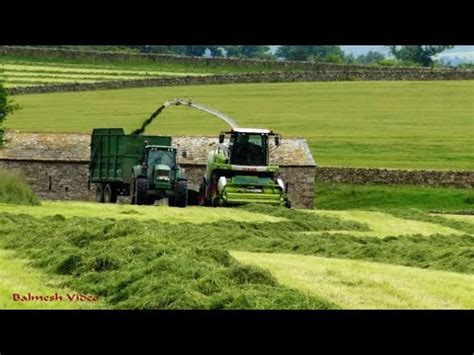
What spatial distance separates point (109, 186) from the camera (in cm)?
3853

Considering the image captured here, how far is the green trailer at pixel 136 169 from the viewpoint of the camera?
1361 inches

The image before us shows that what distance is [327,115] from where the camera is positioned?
239 ft

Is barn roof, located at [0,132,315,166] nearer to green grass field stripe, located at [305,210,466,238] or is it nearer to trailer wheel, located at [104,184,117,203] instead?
trailer wheel, located at [104,184,117,203]

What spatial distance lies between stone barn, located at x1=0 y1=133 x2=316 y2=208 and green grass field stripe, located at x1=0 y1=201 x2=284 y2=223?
11.3 metres

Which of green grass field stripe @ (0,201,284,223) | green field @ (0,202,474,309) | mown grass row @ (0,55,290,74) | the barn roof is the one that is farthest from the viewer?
mown grass row @ (0,55,290,74)

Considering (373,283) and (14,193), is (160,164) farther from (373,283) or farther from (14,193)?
(373,283)

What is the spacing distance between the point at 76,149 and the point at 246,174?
12.2 m

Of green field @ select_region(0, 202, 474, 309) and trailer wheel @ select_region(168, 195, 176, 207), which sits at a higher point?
green field @ select_region(0, 202, 474, 309)

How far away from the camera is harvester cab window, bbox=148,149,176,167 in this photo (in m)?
A: 35.2

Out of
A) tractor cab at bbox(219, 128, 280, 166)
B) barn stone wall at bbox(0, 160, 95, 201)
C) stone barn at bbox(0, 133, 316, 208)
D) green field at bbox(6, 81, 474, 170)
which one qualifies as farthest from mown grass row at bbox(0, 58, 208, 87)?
tractor cab at bbox(219, 128, 280, 166)

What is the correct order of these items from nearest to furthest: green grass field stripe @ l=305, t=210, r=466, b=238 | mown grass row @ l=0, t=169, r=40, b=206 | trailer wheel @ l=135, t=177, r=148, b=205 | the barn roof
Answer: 1. green grass field stripe @ l=305, t=210, r=466, b=238
2. mown grass row @ l=0, t=169, r=40, b=206
3. trailer wheel @ l=135, t=177, r=148, b=205
4. the barn roof
